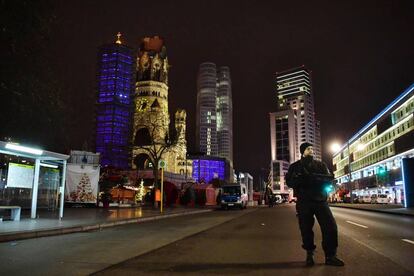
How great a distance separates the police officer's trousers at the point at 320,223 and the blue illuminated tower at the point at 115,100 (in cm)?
14584

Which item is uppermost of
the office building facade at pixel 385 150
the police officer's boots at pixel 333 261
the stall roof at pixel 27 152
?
the office building facade at pixel 385 150

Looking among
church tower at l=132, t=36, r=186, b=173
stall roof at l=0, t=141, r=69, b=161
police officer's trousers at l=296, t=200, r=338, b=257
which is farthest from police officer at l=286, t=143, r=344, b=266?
church tower at l=132, t=36, r=186, b=173

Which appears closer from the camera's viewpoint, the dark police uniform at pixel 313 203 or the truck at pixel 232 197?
the dark police uniform at pixel 313 203

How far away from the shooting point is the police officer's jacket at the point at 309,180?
6.62m

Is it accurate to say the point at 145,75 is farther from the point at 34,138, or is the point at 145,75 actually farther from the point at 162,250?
the point at 162,250

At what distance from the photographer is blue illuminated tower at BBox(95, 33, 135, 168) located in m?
152

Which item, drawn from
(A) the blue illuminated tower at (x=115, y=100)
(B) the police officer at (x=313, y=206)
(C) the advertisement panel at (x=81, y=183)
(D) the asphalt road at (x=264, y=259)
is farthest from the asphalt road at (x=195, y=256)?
(A) the blue illuminated tower at (x=115, y=100)

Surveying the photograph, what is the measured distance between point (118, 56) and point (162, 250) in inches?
6460

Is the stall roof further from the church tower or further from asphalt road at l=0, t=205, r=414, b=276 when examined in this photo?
the church tower

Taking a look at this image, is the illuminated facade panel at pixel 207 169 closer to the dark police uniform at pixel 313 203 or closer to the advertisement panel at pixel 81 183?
the advertisement panel at pixel 81 183

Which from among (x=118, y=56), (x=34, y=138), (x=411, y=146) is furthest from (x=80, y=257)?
(x=118, y=56)

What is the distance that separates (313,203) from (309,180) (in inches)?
15.0

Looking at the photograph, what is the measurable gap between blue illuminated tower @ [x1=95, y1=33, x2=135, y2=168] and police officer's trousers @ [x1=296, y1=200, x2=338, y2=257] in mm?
145837

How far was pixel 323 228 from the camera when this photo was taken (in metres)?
6.57
